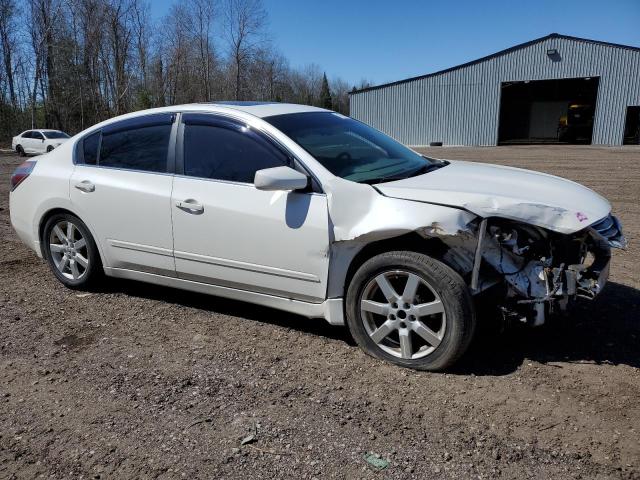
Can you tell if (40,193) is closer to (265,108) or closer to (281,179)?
(265,108)

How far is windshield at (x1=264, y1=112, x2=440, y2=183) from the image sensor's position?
3793mm

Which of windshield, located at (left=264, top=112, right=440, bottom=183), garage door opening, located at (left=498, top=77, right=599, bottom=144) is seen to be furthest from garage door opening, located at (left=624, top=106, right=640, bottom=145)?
windshield, located at (left=264, top=112, right=440, bottom=183)

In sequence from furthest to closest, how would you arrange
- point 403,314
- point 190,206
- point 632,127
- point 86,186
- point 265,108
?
point 632,127 → point 86,186 → point 265,108 → point 190,206 → point 403,314

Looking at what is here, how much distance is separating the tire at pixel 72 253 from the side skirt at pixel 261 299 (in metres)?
0.26

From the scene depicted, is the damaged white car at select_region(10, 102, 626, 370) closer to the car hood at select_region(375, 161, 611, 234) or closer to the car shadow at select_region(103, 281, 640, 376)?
the car hood at select_region(375, 161, 611, 234)

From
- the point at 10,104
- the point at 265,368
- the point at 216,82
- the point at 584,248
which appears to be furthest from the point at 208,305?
the point at 216,82

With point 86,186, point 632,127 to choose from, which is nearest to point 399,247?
point 86,186

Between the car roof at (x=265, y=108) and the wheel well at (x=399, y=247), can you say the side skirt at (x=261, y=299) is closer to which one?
the wheel well at (x=399, y=247)

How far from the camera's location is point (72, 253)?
16.4 feet

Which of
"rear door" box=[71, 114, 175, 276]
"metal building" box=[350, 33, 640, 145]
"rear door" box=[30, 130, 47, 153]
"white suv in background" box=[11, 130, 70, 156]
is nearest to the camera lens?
"rear door" box=[71, 114, 175, 276]

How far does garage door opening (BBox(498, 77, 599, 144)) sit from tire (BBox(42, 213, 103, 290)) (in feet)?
123

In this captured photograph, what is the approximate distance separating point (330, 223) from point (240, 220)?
2.29ft

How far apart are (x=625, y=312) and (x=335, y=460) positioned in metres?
2.86

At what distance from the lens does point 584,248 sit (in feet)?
11.3
